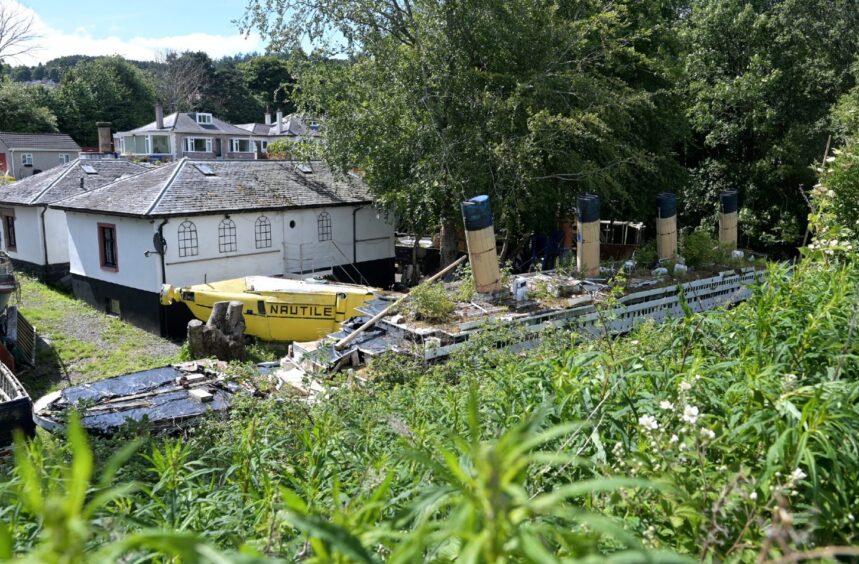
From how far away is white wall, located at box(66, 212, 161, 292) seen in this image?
18.0 meters

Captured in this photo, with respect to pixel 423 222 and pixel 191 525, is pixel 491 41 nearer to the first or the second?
pixel 423 222

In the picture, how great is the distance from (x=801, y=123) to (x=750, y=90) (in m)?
1.94

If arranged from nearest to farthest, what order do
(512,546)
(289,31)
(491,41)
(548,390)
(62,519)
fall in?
(62,519), (512,546), (548,390), (491,41), (289,31)

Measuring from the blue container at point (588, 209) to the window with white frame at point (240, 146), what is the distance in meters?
49.2

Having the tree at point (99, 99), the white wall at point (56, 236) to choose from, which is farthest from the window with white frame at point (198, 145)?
the white wall at point (56, 236)

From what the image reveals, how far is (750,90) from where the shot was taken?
20312 mm

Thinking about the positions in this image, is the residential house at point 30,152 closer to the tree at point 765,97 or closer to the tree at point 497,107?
the tree at point 497,107

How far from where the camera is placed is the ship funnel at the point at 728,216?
15.7m

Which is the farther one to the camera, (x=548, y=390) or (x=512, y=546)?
(x=548, y=390)

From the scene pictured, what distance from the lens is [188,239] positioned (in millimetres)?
18375

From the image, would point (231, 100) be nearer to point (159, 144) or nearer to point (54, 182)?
point (159, 144)

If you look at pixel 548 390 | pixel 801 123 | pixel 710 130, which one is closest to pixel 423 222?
pixel 710 130

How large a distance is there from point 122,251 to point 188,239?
2.05 metres

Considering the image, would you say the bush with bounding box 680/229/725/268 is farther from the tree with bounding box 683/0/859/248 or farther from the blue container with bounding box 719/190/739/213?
the tree with bounding box 683/0/859/248
